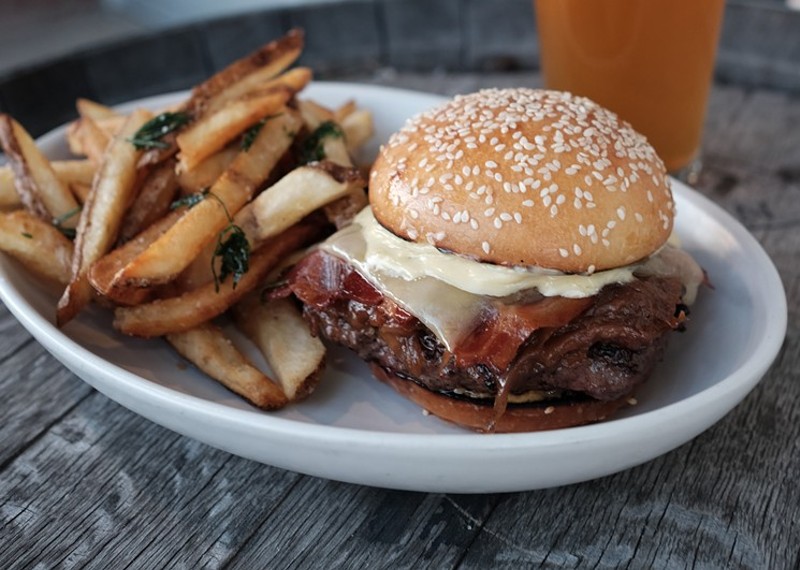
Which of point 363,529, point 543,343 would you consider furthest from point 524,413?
point 363,529

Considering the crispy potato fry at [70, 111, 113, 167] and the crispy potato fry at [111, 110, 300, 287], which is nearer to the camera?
the crispy potato fry at [111, 110, 300, 287]

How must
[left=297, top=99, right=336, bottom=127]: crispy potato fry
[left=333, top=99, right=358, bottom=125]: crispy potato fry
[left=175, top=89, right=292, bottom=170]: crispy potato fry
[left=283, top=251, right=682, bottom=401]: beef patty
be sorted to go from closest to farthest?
[left=283, top=251, right=682, bottom=401]: beef patty
[left=175, top=89, right=292, bottom=170]: crispy potato fry
[left=297, top=99, right=336, bottom=127]: crispy potato fry
[left=333, top=99, right=358, bottom=125]: crispy potato fry

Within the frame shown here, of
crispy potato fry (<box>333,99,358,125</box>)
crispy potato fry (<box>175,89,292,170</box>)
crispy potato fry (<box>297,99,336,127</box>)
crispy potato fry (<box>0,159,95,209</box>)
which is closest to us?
crispy potato fry (<box>175,89,292,170</box>)

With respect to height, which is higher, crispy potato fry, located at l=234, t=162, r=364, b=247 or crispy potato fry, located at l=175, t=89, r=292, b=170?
crispy potato fry, located at l=175, t=89, r=292, b=170

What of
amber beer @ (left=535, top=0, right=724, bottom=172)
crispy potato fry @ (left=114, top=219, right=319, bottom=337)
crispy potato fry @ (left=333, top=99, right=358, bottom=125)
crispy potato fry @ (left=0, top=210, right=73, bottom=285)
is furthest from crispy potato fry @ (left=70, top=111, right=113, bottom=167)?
amber beer @ (left=535, top=0, right=724, bottom=172)

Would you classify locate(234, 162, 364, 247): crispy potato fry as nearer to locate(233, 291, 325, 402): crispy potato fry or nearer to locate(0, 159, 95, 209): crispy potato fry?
locate(233, 291, 325, 402): crispy potato fry

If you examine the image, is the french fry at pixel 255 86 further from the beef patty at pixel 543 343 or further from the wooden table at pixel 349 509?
the wooden table at pixel 349 509

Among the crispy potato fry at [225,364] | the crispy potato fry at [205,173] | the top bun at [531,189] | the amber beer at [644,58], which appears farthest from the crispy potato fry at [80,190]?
the amber beer at [644,58]
